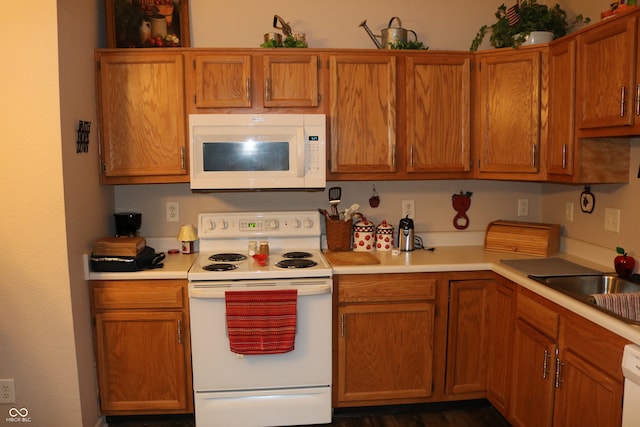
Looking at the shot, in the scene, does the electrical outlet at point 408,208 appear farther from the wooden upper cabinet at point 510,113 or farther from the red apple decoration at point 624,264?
the red apple decoration at point 624,264

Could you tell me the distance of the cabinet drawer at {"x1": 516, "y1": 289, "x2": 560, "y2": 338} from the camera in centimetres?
221

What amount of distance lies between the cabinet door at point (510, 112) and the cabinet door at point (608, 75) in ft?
1.06

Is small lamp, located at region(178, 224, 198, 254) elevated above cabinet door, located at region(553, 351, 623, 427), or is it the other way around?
small lamp, located at region(178, 224, 198, 254)

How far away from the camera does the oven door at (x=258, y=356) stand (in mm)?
2592

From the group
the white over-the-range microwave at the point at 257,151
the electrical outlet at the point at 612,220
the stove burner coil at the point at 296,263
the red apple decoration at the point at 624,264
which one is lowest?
the stove burner coil at the point at 296,263

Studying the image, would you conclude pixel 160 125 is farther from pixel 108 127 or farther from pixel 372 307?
pixel 372 307

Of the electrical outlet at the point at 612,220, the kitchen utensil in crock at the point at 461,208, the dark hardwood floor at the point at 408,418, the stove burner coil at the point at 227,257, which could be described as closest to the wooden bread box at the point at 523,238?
the kitchen utensil in crock at the point at 461,208

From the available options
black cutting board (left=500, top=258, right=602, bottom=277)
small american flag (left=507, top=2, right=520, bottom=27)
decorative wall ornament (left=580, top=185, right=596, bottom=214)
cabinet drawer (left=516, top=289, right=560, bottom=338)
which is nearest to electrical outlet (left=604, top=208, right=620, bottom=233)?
decorative wall ornament (left=580, top=185, right=596, bottom=214)

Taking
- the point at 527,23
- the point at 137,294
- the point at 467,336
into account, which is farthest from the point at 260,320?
the point at 527,23

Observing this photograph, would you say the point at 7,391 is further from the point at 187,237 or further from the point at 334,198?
the point at 334,198

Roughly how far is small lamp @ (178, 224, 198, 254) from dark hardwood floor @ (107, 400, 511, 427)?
96 cm

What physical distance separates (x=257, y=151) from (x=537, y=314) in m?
1.64

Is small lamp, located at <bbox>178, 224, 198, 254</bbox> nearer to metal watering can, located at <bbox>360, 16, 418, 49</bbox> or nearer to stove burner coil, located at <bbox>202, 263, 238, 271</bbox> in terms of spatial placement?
stove burner coil, located at <bbox>202, 263, 238, 271</bbox>

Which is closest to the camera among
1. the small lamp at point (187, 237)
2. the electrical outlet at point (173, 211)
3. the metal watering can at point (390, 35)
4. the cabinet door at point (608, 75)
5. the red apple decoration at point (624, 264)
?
the cabinet door at point (608, 75)
